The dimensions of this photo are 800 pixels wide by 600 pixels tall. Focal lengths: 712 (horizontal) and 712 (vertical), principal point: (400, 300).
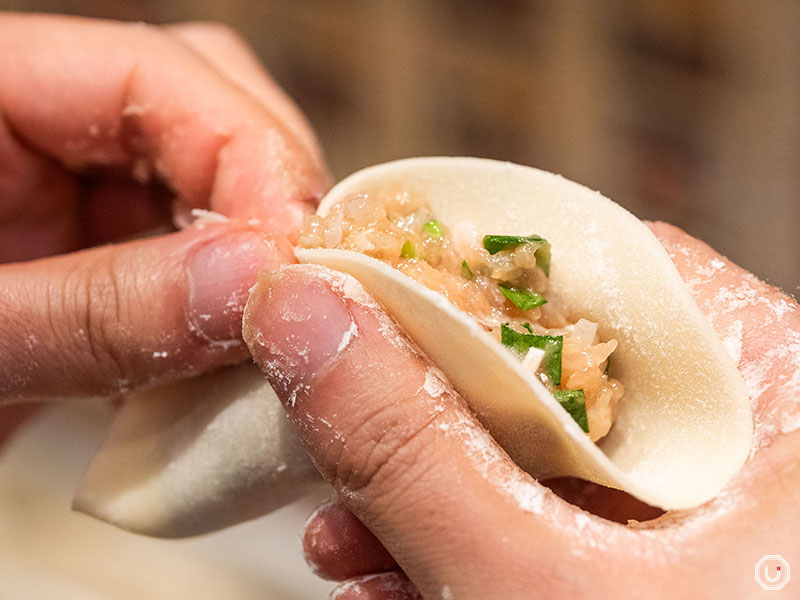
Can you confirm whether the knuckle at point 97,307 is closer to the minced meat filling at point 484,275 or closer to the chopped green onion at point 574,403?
the minced meat filling at point 484,275

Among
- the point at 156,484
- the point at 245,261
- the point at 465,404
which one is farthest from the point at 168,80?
the point at 465,404

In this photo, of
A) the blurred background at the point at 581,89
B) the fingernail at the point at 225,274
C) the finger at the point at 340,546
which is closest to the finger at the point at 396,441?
the fingernail at the point at 225,274

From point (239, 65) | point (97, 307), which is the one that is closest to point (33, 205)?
point (239, 65)

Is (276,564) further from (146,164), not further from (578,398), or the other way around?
(578,398)

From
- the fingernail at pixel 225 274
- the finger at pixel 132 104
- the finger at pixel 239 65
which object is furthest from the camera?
the finger at pixel 239 65

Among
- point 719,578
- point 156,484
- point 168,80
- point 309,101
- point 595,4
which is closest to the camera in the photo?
point 719,578
